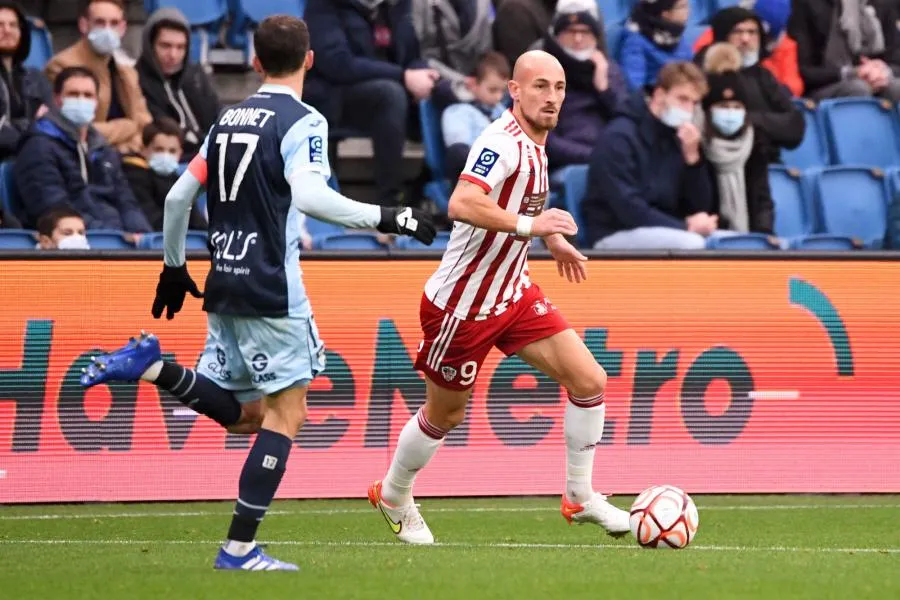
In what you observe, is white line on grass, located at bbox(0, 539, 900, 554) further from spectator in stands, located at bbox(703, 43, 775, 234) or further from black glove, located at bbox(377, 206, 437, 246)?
spectator in stands, located at bbox(703, 43, 775, 234)

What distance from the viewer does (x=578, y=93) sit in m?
14.6

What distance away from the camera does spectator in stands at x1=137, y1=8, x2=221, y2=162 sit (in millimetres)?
13773

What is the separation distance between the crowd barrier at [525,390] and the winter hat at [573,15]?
12.8 ft

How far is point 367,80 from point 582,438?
253 inches

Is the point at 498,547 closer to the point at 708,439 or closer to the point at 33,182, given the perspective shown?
the point at 708,439

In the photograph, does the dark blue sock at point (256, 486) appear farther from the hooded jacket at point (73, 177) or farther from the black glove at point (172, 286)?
the hooded jacket at point (73, 177)

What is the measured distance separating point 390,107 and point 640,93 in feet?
6.95

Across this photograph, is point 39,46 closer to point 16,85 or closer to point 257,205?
point 16,85

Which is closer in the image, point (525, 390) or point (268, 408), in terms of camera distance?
point (268, 408)

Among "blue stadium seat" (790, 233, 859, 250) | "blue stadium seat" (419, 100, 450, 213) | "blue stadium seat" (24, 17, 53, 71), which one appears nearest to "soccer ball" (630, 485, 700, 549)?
"blue stadium seat" (790, 233, 859, 250)

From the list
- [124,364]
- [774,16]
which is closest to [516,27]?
[774,16]

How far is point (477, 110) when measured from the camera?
45.9 feet

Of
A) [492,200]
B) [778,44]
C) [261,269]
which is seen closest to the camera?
[261,269]

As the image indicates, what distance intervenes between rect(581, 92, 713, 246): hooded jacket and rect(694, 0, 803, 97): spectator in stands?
237cm
